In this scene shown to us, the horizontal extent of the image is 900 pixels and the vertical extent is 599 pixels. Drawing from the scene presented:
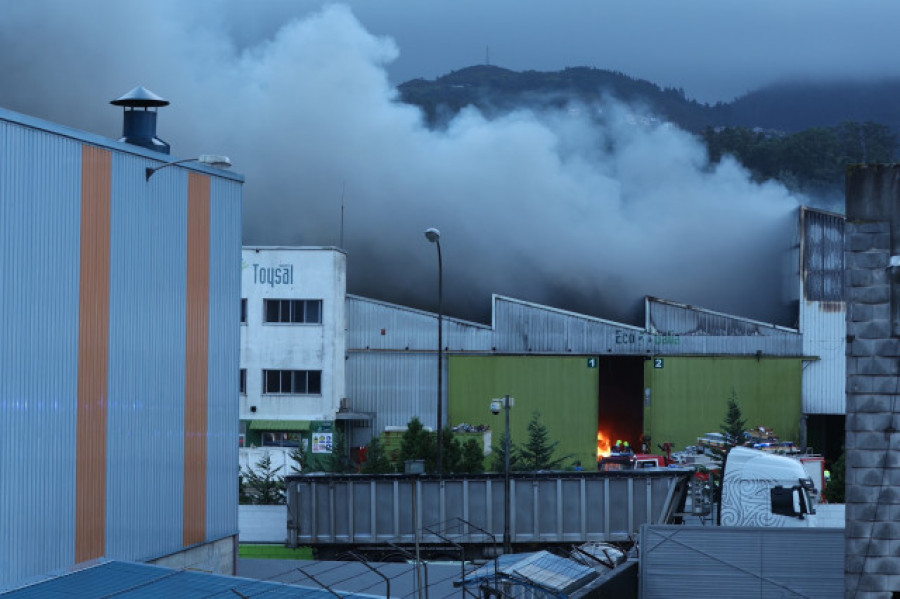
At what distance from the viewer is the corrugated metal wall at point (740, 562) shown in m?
22.8

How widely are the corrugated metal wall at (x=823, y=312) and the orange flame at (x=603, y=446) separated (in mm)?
9669

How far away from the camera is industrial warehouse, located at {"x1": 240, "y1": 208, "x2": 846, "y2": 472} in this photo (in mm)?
58906

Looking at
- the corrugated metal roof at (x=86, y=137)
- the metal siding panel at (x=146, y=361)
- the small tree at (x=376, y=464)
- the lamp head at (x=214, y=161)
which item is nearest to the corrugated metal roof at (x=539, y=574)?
the metal siding panel at (x=146, y=361)

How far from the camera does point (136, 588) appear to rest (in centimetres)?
1911

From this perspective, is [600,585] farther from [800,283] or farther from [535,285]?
[535,285]

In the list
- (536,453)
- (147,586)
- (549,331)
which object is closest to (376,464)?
(536,453)

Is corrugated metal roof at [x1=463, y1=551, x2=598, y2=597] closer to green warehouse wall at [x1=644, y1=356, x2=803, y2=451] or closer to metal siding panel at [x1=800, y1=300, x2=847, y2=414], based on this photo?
green warehouse wall at [x1=644, y1=356, x2=803, y2=451]

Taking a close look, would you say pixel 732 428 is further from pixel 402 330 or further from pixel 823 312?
pixel 402 330

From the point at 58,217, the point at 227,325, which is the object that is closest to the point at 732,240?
the point at 227,325

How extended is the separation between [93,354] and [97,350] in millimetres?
130

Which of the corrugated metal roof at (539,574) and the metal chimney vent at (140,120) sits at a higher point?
the metal chimney vent at (140,120)

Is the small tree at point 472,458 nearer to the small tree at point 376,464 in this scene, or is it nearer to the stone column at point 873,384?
the small tree at point 376,464

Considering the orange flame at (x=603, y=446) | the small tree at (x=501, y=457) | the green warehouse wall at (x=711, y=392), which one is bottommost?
the orange flame at (x=603, y=446)

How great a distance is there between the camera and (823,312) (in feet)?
196
